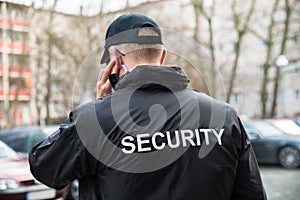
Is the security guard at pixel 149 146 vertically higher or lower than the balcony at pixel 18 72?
higher

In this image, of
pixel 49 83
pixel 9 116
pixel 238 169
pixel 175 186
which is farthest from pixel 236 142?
pixel 9 116

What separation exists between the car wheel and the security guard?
362 inches

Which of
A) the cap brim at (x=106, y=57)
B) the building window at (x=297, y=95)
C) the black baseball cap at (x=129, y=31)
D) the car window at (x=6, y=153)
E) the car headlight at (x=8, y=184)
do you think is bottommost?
the building window at (x=297, y=95)

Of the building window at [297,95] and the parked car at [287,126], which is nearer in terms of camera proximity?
the parked car at [287,126]

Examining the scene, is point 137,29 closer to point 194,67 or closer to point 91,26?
point 194,67

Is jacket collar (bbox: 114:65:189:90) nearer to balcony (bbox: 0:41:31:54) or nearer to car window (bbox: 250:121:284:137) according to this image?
car window (bbox: 250:121:284:137)

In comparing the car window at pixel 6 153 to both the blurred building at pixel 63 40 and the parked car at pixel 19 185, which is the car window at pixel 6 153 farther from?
the blurred building at pixel 63 40

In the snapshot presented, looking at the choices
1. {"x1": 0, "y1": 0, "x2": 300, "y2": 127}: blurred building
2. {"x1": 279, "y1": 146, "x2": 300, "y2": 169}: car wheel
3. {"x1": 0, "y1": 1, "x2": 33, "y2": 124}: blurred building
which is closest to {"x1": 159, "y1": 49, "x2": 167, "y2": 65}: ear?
{"x1": 279, "y1": 146, "x2": 300, "y2": 169}: car wheel

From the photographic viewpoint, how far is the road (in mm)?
7684

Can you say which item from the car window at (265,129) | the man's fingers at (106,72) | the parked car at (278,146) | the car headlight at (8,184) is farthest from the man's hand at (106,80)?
the car window at (265,129)

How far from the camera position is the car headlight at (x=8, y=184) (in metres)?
5.81

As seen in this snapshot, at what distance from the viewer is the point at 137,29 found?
1650mm

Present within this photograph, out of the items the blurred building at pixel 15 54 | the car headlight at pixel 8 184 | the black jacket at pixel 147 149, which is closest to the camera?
the black jacket at pixel 147 149

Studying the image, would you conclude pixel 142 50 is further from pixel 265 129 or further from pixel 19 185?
pixel 265 129
